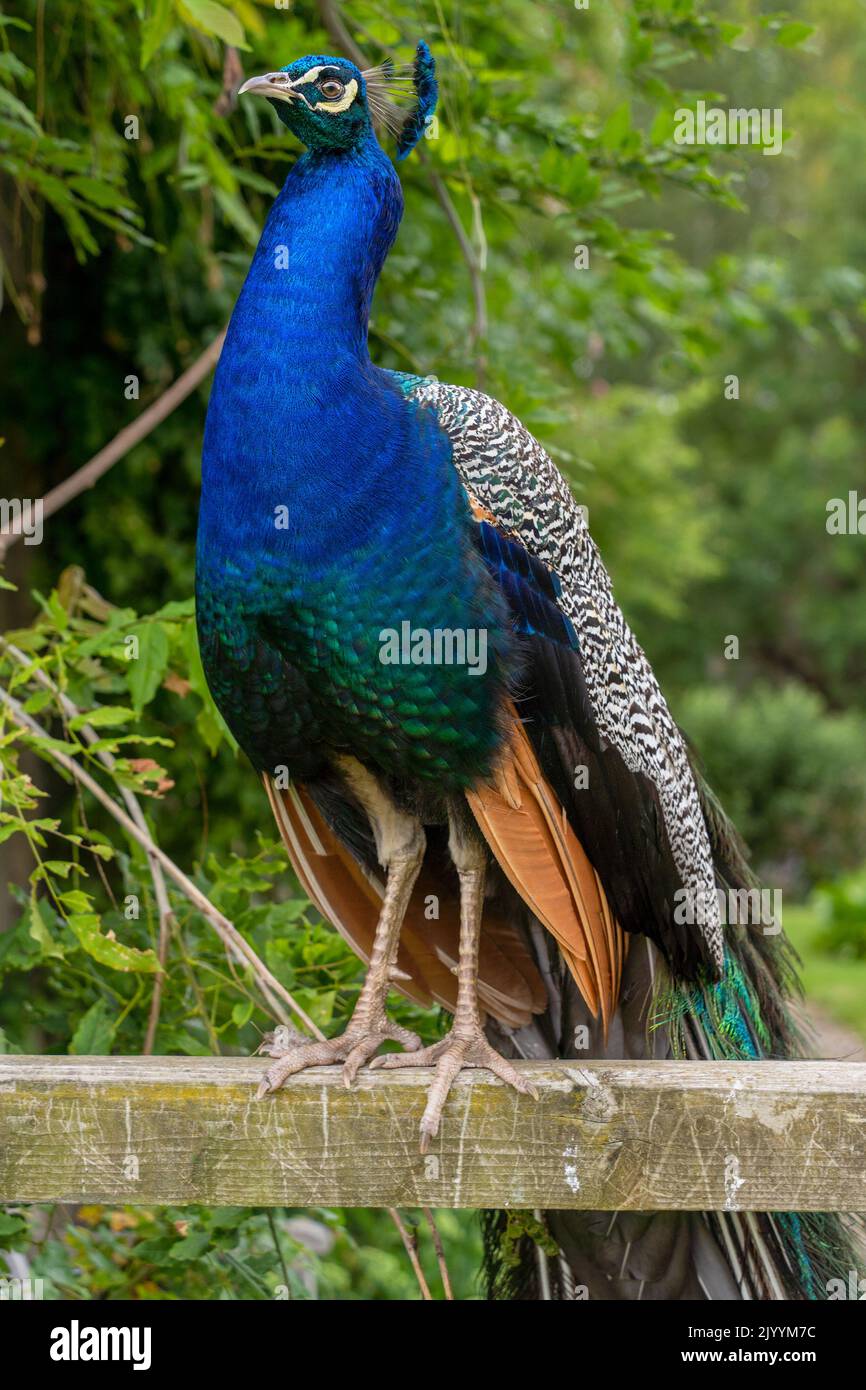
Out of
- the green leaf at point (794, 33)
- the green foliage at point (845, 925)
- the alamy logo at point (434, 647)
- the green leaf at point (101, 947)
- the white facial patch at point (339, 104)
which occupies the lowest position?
the green foliage at point (845, 925)

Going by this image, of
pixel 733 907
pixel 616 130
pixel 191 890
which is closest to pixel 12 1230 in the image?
pixel 191 890

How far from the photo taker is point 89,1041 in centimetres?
278

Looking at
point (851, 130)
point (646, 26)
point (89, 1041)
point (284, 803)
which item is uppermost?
point (851, 130)

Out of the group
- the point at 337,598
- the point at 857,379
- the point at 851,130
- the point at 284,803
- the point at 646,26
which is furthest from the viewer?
the point at 857,379

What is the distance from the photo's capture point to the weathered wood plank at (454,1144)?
2211 mm

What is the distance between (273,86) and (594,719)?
1.14 m

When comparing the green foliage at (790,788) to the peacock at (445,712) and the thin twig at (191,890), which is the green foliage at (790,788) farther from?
the thin twig at (191,890)

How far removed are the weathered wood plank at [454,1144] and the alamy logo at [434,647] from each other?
0.64 m

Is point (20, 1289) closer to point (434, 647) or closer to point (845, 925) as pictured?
point (434, 647)

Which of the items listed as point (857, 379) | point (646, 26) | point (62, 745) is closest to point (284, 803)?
point (62, 745)

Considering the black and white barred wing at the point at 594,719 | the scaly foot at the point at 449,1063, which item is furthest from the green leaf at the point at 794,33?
the scaly foot at the point at 449,1063

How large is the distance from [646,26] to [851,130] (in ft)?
54.6
